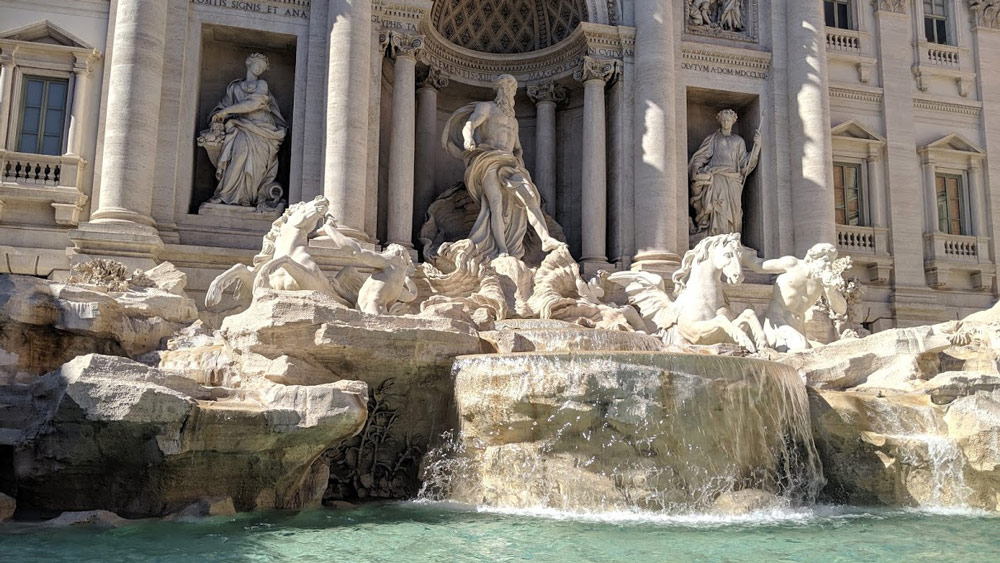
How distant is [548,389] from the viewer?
28.4 ft

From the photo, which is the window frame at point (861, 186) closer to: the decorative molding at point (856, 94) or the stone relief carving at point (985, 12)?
the decorative molding at point (856, 94)

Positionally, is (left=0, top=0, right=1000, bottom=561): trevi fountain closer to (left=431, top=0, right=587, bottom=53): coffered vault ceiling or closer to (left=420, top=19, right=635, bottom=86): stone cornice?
(left=420, top=19, right=635, bottom=86): stone cornice

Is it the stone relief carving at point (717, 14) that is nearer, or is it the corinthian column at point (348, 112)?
the corinthian column at point (348, 112)

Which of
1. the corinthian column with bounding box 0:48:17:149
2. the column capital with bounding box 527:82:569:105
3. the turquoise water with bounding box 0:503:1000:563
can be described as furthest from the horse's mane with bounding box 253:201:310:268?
the column capital with bounding box 527:82:569:105

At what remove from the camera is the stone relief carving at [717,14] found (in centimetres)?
1828

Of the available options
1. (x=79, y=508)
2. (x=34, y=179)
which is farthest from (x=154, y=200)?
(x=79, y=508)

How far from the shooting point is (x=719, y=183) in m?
17.6

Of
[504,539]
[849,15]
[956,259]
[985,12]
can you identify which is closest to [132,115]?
[504,539]

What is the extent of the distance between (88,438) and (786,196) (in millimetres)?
14298

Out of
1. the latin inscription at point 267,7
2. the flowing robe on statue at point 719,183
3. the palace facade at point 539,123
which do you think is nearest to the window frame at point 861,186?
the palace facade at point 539,123

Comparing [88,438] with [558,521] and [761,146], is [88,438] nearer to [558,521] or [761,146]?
[558,521]

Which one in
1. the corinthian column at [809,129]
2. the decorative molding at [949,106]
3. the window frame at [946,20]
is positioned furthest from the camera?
the window frame at [946,20]

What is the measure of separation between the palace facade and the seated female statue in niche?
0.15 ft

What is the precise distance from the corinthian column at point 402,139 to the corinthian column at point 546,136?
3.13 m
